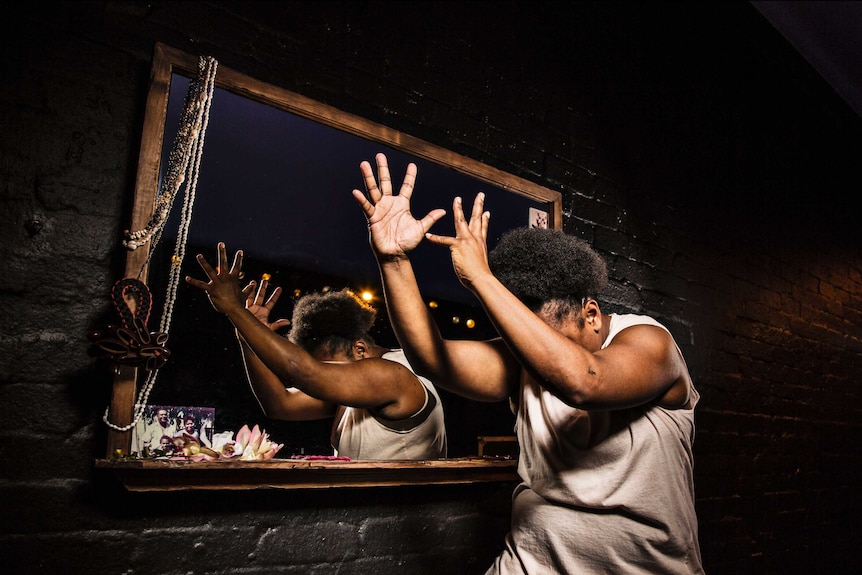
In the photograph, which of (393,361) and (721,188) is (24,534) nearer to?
(393,361)

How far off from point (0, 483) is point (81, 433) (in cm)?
18

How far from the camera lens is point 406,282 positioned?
1475 mm

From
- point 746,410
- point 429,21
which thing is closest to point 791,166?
point 746,410

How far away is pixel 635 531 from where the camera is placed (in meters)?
1.46

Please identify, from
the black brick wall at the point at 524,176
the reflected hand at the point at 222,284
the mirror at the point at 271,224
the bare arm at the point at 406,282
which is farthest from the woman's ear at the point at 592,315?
the reflected hand at the point at 222,284

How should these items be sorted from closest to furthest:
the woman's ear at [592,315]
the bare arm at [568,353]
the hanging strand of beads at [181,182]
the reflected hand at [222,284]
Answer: the bare arm at [568,353] → the hanging strand of beads at [181,182] → the reflected hand at [222,284] → the woman's ear at [592,315]

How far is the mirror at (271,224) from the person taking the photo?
1.51m

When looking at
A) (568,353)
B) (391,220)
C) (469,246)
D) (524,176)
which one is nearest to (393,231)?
(391,220)

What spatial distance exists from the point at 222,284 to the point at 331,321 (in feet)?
1.11

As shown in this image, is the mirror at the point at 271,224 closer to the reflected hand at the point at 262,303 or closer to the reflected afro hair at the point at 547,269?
the reflected hand at the point at 262,303

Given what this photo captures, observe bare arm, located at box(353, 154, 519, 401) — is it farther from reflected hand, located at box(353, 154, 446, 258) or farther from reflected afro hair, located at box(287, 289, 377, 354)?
reflected afro hair, located at box(287, 289, 377, 354)

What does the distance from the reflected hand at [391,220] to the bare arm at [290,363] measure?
0.40 m

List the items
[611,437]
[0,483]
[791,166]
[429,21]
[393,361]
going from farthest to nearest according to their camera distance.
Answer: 1. [791,166]
2. [429,21]
3. [393,361]
4. [611,437]
5. [0,483]

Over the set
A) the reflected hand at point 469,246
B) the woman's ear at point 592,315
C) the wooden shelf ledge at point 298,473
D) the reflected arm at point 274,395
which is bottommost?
the wooden shelf ledge at point 298,473
